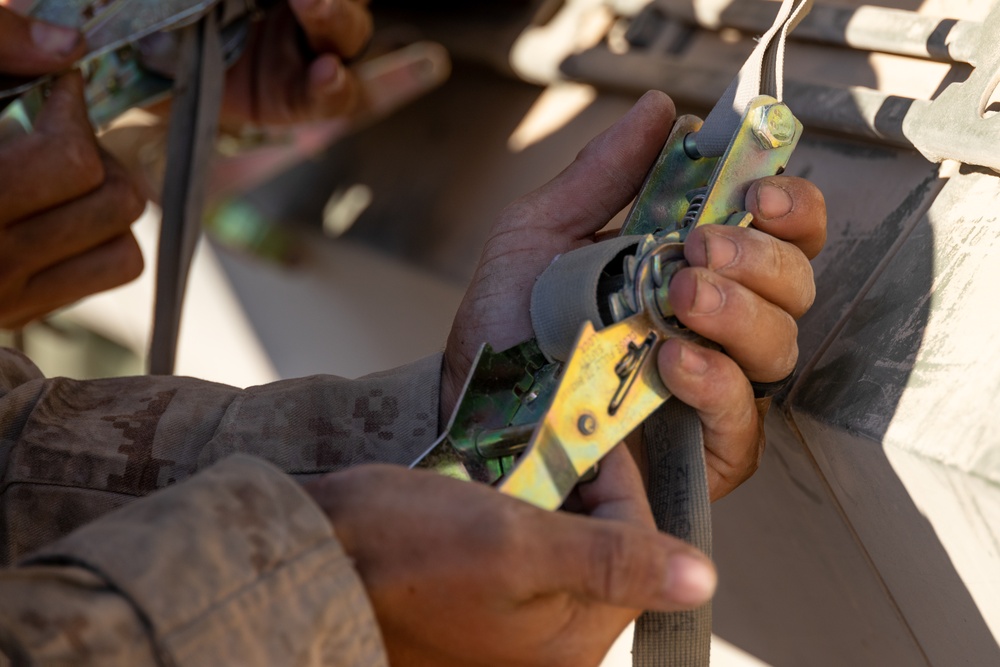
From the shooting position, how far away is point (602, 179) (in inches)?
30.8

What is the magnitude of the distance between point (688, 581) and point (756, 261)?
8.9 inches

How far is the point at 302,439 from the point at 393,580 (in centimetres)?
28

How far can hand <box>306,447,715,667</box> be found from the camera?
473 mm

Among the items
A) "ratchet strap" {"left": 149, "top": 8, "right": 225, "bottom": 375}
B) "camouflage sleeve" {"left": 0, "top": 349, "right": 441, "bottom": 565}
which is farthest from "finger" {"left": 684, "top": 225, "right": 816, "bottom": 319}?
"ratchet strap" {"left": 149, "top": 8, "right": 225, "bottom": 375}

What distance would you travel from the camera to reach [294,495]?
500mm

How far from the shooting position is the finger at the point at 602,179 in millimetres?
755

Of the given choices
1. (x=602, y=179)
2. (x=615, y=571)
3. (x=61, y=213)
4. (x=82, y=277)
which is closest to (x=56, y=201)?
(x=61, y=213)

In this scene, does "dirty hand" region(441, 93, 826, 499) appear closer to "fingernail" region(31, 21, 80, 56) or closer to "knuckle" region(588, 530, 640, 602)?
"knuckle" region(588, 530, 640, 602)

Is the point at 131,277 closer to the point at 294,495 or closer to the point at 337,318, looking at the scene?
the point at 337,318

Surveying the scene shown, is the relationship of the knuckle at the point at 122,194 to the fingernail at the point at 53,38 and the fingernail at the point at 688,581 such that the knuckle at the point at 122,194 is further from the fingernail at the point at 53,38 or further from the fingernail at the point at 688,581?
the fingernail at the point at 688,581

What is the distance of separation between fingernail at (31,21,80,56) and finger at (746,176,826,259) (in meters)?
0.74

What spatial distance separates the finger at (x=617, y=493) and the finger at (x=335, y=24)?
0.82m

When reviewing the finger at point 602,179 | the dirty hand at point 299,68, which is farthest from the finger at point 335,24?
the finger at point 602,179

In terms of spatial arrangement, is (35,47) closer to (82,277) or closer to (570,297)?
(82,277)
